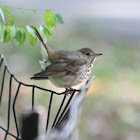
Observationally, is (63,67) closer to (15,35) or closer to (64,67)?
(64,67)

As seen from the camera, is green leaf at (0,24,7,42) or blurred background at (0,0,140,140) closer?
green leaf at (0,24,7,42)

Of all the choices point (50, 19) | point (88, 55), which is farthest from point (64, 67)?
point (50, 19)

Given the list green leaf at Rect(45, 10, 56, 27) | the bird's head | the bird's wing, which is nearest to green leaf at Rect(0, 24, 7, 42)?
green leaf at Rect(45, 10, 56, 27)

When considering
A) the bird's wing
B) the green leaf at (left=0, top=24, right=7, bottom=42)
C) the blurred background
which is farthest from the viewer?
the blurred background

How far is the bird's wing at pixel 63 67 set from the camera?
4.86 ft

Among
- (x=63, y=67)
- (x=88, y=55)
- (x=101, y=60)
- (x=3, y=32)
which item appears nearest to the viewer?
(x=3, y=32)

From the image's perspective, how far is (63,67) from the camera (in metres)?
1.58

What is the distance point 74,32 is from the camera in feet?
12.8

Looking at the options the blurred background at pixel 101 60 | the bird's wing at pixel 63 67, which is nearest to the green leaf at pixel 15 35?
the bird's wing at pixel 63 67

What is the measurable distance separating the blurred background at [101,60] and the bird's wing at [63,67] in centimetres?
74

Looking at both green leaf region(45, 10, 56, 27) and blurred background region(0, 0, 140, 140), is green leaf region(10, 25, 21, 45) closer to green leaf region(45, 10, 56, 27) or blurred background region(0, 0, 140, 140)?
green leaf region(45, 10, 56, 27)

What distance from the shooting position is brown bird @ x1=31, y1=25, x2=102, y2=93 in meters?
1.53

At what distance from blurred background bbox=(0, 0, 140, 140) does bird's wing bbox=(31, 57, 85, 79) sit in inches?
29.1

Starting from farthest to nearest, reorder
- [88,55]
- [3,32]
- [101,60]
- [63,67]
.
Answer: [101,60], [88,55], [63,67], [3,32]
